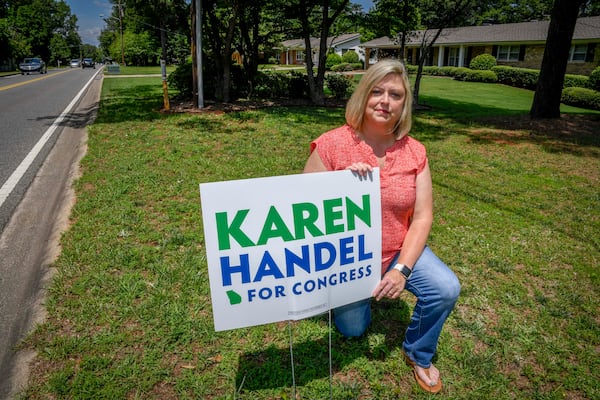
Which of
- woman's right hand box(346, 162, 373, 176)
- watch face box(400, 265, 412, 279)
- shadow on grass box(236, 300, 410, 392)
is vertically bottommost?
shadow on grass box(236, 300, 410, 392)

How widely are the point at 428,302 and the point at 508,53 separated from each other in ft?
131

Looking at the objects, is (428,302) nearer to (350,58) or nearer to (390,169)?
(390,169)

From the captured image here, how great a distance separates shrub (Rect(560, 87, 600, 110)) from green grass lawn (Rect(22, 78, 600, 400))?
1579 centimetres

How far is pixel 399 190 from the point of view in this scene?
7.53ft

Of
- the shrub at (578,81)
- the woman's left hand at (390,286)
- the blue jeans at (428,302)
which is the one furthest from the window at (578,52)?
the woman's left hand at (390,286)

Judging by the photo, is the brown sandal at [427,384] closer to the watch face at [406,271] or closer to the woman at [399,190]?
the woman at [399,190]

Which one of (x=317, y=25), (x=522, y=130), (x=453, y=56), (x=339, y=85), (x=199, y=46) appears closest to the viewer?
(x=522, y=130)

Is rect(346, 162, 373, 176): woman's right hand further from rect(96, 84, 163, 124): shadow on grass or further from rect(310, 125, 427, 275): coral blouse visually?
rect(96, 84, 163, 124): shadow on grass

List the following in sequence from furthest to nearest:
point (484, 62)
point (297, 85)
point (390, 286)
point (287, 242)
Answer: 1. point (484, 62)
2. point (297, 85)
3. point (390, 286)
4. point (287, 242)

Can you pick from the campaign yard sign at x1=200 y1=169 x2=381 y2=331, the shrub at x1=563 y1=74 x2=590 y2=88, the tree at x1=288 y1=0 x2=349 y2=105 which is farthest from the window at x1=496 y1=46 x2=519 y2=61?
the campaign yard sign at x1=200 y1=169 x2=381 y2=331

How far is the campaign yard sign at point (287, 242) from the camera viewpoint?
1.84 meters

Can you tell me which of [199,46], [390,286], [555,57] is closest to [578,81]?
[555,57]

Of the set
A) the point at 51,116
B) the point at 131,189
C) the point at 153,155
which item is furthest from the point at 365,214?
the point at 51,116

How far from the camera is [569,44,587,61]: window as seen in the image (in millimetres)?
29211
